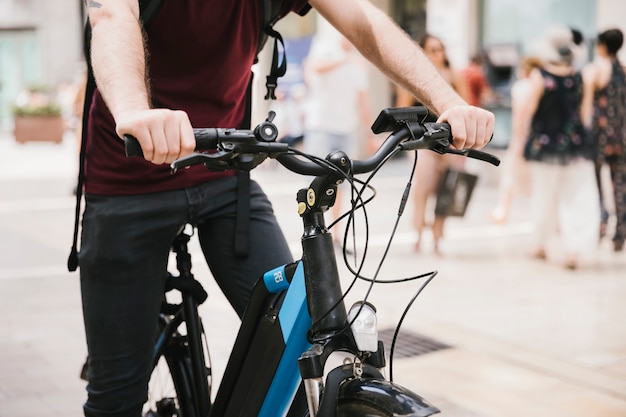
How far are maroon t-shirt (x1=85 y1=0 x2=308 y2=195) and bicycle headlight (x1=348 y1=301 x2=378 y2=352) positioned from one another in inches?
34.0

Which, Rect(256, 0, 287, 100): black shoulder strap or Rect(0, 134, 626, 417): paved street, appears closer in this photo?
Rect(256, 0, 287, 100): black shoulder strap

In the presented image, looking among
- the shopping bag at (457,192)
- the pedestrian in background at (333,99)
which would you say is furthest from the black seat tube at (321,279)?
the pedestrian in background at (333,99)

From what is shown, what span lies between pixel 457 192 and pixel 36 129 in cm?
2002

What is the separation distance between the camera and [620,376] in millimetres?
4930

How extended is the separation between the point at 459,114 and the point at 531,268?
6.06 metres

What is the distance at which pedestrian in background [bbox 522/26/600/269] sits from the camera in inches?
319

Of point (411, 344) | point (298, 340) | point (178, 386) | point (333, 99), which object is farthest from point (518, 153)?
point (298, 340)

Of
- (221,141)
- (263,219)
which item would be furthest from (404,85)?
(221,141)

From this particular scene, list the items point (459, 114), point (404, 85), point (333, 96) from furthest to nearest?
1. point (333, 96)
2. point (404, 85)
3. point (459, 114)

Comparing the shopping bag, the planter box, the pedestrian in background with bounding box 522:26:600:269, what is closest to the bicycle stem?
the pedestrian in background with bounding box 522:26:600:269

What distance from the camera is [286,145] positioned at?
1.89 metres

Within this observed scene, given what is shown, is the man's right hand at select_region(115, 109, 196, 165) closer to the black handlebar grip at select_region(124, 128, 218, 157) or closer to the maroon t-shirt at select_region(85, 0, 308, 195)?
the black handlebar grip at select_region(124, 128, 218, 157)

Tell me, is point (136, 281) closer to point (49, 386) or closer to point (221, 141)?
point (221, 141)

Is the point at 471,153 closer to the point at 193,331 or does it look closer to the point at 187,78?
the point at 187,78
